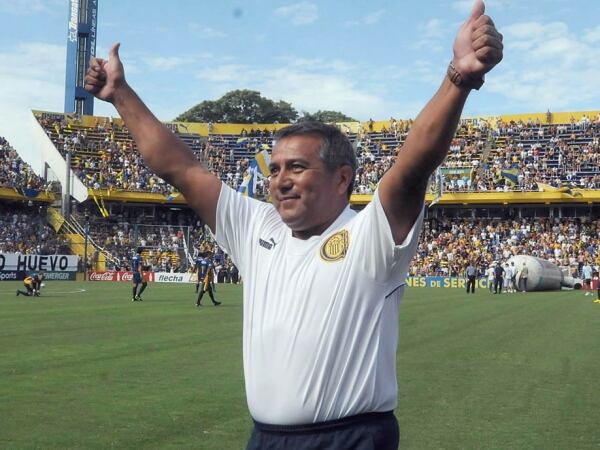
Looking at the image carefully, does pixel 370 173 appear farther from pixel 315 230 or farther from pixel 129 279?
pixel 315 230

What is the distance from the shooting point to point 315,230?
293 centimetres

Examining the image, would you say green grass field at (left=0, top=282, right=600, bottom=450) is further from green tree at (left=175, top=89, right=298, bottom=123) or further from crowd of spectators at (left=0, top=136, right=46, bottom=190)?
green tree at (left=175, top=89, right=298, bottom=123)

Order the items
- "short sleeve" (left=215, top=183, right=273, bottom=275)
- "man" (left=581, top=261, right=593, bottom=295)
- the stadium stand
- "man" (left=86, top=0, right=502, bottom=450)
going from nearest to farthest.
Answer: "man" (left=86, top=0, right=502, bottom=450) → "short sleeve" (left=215, top=183, right=273, bottom=275) → "man" (left=581, top=261, right=593, bottom=295) → the stadium stand

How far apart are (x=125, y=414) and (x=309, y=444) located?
5491 mm

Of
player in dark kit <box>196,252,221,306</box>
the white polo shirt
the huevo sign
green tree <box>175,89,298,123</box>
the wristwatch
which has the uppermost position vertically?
green tree <box>175,89,298,123</box>

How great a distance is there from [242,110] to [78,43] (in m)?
39.6

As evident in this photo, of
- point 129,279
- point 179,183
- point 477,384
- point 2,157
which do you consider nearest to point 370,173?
point 129,279

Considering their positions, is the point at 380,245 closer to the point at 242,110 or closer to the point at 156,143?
the point at 156,143

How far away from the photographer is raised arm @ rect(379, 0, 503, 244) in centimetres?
231

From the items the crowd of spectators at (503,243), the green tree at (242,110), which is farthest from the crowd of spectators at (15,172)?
the green tree at (242,110)

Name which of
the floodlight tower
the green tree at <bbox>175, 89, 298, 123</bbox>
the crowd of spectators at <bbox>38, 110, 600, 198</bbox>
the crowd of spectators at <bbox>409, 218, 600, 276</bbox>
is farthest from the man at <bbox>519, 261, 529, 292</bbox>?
the green tree at <bbox>175, 89, 298, 123</bbox>

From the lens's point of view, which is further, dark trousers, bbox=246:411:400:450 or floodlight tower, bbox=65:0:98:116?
floodlight tower, bbox=65:0:98:116

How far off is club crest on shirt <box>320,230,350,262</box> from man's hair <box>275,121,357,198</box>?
0.30 meters

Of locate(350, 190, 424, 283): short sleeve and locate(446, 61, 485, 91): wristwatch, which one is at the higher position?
locate(446, 61, 485, 91): wristwatch
